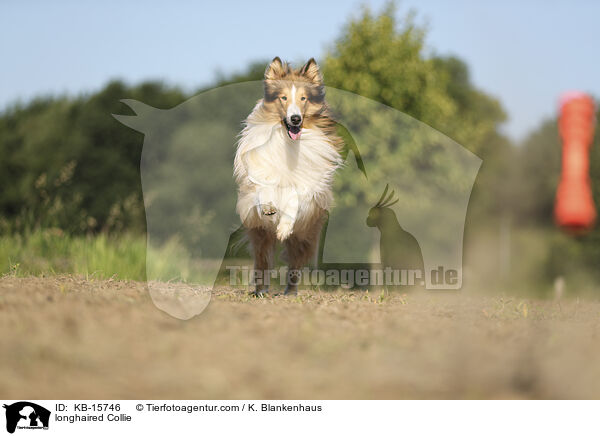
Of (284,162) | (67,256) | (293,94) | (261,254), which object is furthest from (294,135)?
(67,256)

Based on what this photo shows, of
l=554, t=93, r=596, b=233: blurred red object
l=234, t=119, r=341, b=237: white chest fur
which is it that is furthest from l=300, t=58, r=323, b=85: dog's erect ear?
l=554, t=93, r=596, b=233: blurred red object

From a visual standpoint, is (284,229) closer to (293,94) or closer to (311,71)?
(293,94)

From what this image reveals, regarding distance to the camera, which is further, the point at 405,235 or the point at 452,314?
the point at 405,235

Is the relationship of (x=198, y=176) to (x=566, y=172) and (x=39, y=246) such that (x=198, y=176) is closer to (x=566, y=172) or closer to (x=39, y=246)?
(x=39, y=246)

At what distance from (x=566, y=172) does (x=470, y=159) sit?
9.60m

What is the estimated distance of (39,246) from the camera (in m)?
8.80

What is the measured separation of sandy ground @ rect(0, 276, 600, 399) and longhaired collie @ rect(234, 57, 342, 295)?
1835 millimetres

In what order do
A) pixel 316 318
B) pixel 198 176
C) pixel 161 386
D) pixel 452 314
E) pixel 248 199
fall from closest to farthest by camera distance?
pixel 161 386 < pixel 316 318 < pixel 452 314 < pixel 248 199 < pixel 198 176

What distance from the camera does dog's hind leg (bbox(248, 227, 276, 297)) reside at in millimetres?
6691

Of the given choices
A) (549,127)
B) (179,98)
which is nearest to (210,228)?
(179,98)
